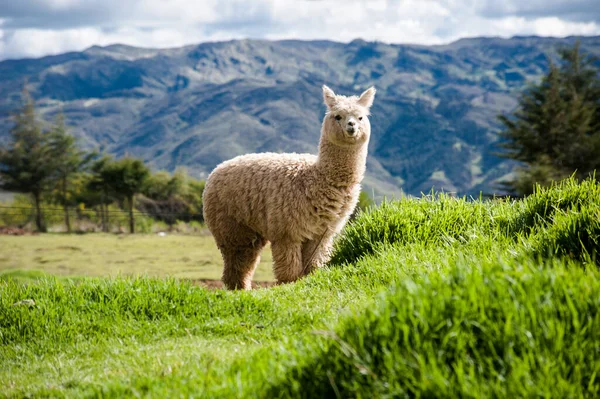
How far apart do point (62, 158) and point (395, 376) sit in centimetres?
5585

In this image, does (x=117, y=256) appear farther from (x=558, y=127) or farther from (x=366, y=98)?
(x=558, y=127)

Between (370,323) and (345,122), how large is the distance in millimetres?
4659

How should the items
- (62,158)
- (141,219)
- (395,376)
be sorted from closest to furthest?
(395,376) → (141,219) → (62,158)

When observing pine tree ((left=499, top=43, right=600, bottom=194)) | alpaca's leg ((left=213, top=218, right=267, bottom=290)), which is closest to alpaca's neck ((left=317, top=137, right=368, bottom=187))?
alpaca's leg ((left=213, top=218, right=267, bottom=290))

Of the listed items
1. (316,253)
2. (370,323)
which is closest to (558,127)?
(316,253)

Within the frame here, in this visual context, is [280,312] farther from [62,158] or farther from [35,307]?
[62,158]

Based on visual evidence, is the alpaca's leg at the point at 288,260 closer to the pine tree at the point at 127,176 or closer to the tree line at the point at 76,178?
the tree line at the point at 76,178

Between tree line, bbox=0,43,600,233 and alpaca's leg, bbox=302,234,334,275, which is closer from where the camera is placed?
alpaca's leg, bbox=302,234,334,275

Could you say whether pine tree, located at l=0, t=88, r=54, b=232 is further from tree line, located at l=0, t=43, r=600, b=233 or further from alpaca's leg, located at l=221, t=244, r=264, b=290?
alpaca's leg, located at l=221, t=244, r=264, b=290

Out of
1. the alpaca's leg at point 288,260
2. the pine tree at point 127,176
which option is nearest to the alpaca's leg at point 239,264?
the alpaca's leg at point 288,260

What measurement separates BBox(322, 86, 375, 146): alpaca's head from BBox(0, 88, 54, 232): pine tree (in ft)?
134

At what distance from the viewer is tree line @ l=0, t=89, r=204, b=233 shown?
143ft

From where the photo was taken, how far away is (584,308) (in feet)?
10.9

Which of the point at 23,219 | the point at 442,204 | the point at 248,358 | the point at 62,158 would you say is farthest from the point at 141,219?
the point at 248,358
